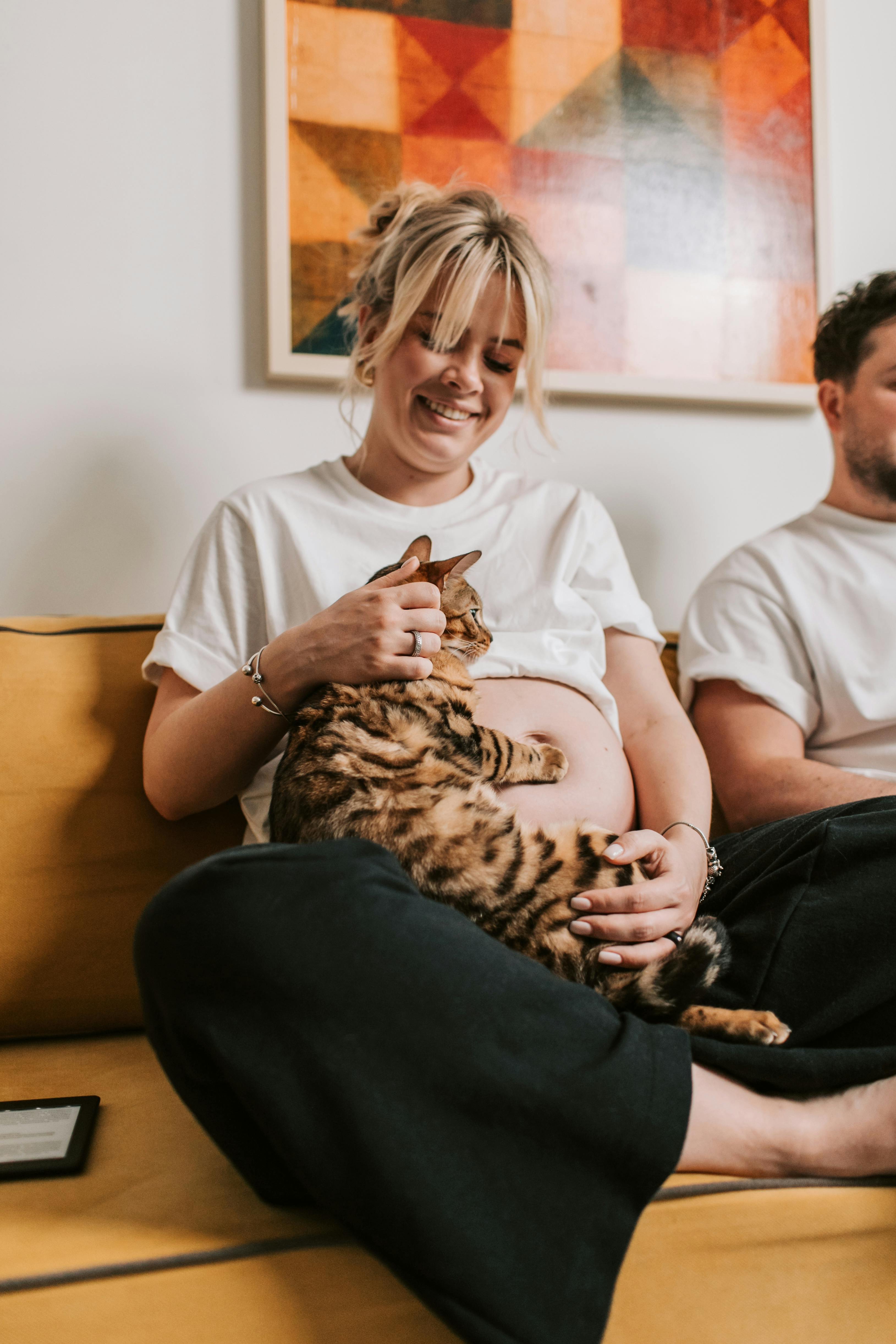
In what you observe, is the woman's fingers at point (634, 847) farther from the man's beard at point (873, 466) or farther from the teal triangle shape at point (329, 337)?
the teal triangle shape at point (329, 337)

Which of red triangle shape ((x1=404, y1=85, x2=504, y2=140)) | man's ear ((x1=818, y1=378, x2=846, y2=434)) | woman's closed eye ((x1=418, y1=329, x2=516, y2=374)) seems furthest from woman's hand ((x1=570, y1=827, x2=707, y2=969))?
red triangle shape ((x1=404, y1=85, x2=504, y2=140))

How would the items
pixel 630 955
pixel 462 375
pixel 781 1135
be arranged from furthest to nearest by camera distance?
pixel 462 375, pixel 630 955, pixel 781 1135

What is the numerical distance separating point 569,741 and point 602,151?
160 centimetres

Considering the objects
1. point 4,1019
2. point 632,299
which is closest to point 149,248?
point 632,299

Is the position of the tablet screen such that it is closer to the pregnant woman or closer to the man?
the pregnant woman

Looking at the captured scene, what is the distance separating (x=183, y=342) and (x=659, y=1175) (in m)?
1.80

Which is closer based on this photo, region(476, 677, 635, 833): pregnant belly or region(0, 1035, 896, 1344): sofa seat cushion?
region(0, 1035, 896, 1344): sofa seat cushion

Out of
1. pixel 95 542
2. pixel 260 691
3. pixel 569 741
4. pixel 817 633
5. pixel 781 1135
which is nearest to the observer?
pixel 781 1135

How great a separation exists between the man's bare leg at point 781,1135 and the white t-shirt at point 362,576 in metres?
0.66

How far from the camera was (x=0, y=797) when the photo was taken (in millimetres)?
1383

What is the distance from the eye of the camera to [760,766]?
5.10ft

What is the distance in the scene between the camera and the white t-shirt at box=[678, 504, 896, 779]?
162 centimetres

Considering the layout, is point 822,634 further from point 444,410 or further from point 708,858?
point 444,410

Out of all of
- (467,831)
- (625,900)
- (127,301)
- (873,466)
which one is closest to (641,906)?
(625,900)
